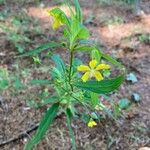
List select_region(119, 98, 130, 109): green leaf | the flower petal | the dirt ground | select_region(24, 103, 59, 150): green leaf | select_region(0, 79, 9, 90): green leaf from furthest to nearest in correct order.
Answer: select_region(0, 79, 9, 90): green leaf < select_region(119, 98, 130, 109): green leaf < the dirt ground < select_region(24, 103, 59, 150): green leaf < the flower petal

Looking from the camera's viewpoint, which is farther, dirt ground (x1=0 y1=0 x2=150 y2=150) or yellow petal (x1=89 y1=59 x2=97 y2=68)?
dirt ground (x1=0 y1=0 x2=150 y2=150)

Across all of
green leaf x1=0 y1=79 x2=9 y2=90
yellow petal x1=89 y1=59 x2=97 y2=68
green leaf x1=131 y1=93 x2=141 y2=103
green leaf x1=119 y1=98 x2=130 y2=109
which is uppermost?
yellow petal x1=89 y1=59 x2=97 y2=68

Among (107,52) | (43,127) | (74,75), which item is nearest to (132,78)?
(107,52)

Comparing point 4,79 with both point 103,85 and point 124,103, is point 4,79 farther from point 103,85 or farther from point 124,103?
point 103,85

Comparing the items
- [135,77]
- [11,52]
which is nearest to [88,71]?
[135,77]

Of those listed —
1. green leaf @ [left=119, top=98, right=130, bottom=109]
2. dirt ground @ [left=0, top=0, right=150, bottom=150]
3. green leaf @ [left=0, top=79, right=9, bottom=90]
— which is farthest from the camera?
green leaf @ [left=0, top=79, right=9, bottom=90]

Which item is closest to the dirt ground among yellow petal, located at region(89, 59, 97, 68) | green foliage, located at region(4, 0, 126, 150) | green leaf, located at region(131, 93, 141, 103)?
green leaf, located at region(131, 93, 141, 103)

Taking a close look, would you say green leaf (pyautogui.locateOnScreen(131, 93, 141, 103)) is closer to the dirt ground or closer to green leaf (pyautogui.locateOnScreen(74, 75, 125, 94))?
the dirt ground
